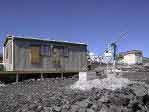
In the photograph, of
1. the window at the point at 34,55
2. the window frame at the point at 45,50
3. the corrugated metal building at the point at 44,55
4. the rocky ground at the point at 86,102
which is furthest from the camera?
the window frame at the point at 45,50

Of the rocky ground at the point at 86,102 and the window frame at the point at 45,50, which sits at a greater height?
the window frame at the point at 45,50

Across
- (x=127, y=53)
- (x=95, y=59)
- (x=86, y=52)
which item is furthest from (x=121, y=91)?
(x=127, y=53)

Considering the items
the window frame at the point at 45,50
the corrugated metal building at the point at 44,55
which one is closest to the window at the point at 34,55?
the corrugated metal building at the point at 44,55

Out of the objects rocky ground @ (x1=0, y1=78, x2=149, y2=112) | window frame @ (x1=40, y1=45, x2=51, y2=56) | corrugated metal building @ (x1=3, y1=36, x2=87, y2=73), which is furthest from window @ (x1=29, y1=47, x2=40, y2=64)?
rocky ground @ (x1=0, y1=78, x2=149, y2=112)

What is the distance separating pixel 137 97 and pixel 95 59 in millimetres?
18099

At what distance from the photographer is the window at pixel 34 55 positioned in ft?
79.4

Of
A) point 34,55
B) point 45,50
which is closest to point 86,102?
point 34,55

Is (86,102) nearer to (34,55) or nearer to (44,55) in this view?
(34,55)

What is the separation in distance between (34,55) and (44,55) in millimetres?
924

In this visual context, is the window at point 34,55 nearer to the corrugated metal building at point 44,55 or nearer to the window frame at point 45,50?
the corrugated metal building at point 44,55

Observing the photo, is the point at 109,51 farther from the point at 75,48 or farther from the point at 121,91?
the point at 121,91

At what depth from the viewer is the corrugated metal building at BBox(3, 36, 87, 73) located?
77.9 ft

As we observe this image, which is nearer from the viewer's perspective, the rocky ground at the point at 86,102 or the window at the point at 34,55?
the rocky ground at the point at 86,102

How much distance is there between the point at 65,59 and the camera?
25984mm
